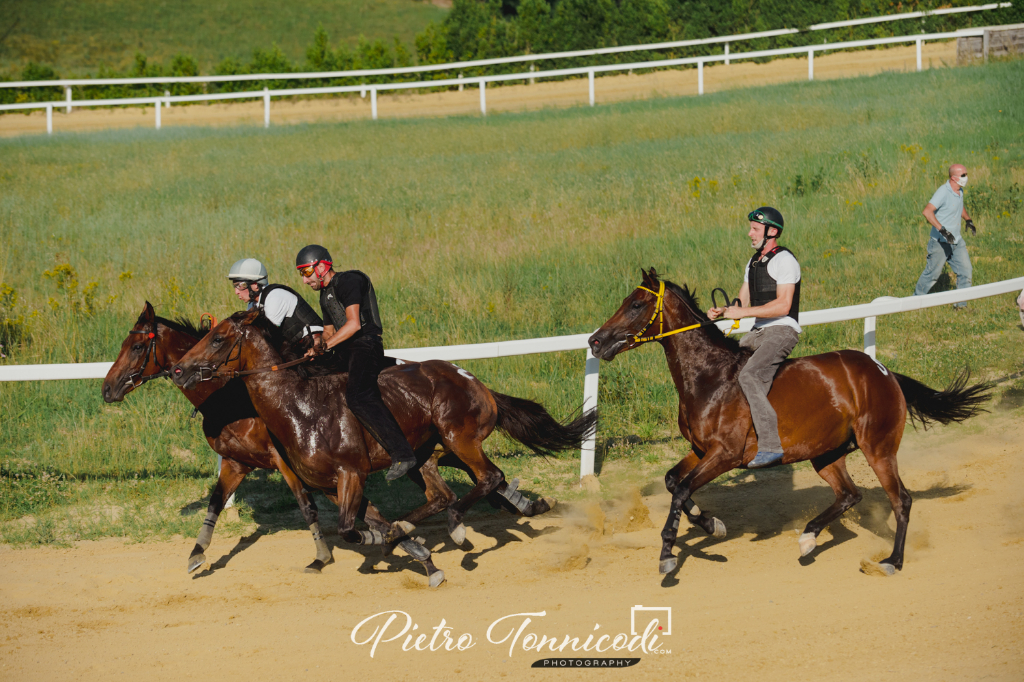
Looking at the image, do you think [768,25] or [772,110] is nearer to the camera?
[772,110]

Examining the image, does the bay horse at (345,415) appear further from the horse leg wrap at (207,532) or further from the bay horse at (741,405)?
the bay horse at (741,405)

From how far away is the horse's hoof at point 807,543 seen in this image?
21.4ft

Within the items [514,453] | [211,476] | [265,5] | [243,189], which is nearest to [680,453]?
[514,453]

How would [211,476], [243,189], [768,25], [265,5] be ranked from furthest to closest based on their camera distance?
[265,5] < [768,25] < [243,189] < [211,476]

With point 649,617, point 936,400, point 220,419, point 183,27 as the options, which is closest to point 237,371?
point 220,419

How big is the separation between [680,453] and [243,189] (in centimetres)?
1203

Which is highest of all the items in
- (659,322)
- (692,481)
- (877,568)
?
(659,322)

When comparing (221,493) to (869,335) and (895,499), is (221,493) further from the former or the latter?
(869,335)

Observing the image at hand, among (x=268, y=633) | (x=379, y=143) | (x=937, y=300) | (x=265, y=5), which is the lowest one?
(x=268, y=633)

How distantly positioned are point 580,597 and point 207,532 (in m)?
3.02

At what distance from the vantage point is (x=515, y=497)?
24.3 ft

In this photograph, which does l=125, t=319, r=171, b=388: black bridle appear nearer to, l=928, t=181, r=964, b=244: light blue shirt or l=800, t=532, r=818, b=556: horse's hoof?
l=800, t=532, r=818, b=556: horse's hoof

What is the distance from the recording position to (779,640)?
5.48 m

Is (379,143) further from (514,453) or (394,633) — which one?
(394,633)
